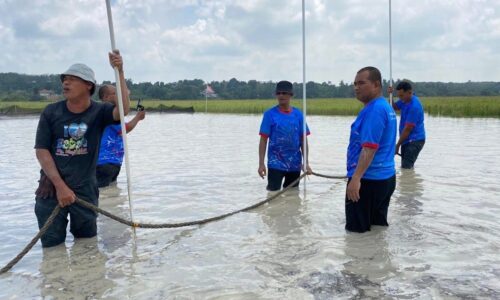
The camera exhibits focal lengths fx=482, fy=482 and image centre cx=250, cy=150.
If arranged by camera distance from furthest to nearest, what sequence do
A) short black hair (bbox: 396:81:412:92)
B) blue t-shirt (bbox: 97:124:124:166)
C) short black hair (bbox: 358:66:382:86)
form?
short black hair (bbox: 396:81:412:92), blue t-shirt (bbox: 97:124:124:166), short black hair (bbox: 358:66:382:86)

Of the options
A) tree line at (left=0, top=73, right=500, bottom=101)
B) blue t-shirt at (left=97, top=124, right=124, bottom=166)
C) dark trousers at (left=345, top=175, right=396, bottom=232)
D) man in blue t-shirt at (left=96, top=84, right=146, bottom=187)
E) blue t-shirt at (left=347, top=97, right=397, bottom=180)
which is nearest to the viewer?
blue t-shirt at (left=347, top=97, right=397, bottom=180)

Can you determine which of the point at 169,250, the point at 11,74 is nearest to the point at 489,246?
the point at 169,250

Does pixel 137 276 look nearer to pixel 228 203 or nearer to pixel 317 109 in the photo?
pixel 228 203

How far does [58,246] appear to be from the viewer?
520 cm

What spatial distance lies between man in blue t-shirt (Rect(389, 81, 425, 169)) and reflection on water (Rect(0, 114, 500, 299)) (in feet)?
2.15

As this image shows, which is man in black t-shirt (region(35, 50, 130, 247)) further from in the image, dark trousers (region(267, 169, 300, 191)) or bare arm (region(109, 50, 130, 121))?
dark trousers (region(267, 169, 300, 191))

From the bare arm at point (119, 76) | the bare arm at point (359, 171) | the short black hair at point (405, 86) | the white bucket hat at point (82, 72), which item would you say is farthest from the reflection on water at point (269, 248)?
the white bucket hat at point (82, 72)

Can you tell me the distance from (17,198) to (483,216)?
23.7ft

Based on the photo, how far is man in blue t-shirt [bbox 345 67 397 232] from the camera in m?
4.86

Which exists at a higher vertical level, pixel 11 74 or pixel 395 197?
pixel 11 74

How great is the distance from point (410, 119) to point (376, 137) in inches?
188

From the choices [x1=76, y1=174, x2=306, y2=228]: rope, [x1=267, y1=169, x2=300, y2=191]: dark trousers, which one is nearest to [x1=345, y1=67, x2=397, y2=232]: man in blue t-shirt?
[x1=76, y1=174, x2=306, y2=228]: rope

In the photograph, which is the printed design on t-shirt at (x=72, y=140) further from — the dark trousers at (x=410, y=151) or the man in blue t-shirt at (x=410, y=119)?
the dark trousers at (x=410, y=151)

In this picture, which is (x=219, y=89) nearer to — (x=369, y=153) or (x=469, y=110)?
(x=469, y=110)
